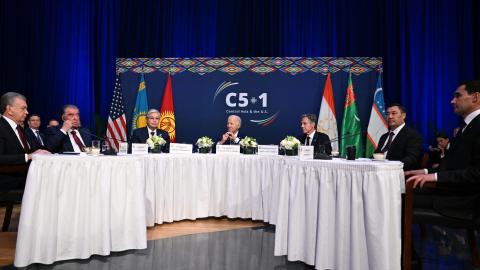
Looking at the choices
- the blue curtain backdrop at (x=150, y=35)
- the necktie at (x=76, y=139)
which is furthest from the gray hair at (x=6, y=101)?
the blue curtain backdrop at (x=150, y=35)

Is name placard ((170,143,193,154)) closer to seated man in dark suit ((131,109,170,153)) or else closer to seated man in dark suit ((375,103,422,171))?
seated man in dark suit ((131,109,170,153))

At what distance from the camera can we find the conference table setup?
234cm

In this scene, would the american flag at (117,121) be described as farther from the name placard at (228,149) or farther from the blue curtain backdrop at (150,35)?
the name placard at (228,149)

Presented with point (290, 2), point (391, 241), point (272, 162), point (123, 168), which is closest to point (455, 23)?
point (290, 2)

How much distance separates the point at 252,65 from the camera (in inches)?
283

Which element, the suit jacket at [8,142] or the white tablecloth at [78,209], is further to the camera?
the suit jacket at [8,142]

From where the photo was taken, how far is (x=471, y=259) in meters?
3.01

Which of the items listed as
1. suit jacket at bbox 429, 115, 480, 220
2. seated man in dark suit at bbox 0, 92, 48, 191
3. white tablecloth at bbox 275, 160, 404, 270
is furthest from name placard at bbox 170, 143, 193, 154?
suit jacket at bbox 429, 115, 480, 220

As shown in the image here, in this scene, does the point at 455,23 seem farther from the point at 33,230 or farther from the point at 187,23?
the point at 33,230

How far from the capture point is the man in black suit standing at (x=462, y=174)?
7.84 ft

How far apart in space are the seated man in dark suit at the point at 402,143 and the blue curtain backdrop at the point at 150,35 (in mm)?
3830

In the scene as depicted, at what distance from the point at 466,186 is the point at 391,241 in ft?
2.11

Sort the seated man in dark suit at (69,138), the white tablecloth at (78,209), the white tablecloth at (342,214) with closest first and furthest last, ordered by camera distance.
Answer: the white tablecloth at (342,214) → the white tablecloth at (78,209) → the seated man in dark suit at (69,138)

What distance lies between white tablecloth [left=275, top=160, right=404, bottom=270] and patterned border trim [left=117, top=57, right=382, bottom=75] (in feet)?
14.6
